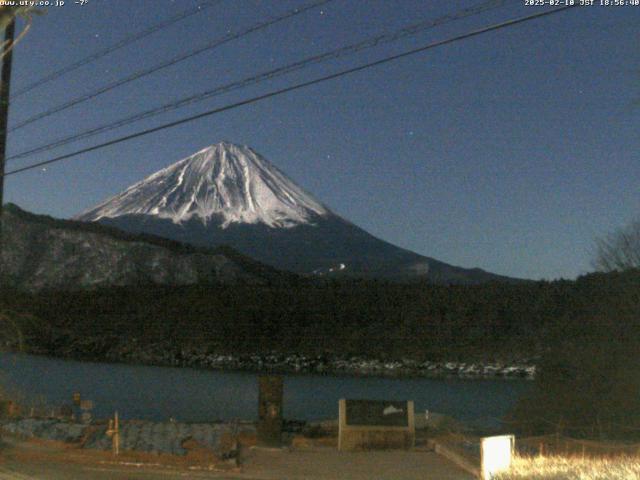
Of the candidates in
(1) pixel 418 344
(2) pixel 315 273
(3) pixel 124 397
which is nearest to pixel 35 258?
(2) pixel 315 273

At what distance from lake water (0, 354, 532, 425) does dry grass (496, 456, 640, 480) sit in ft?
60.9

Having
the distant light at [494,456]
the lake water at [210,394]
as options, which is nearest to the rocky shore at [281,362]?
the lake water at [210,394]

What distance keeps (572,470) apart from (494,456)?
1.05 meters

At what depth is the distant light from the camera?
11.0 m

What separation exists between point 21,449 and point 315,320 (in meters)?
92.4

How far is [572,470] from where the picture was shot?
10.5 meters

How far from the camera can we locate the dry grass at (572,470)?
32.1ft

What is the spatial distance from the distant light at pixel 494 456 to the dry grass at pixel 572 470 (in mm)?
144

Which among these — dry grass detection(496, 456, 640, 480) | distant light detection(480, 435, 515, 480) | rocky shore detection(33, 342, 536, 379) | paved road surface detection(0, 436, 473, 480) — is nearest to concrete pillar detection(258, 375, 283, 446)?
paved road surface detection(0, 436, 473, 480)

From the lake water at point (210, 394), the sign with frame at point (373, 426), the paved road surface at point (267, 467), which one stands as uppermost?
the sign with frame at point (373, 426)

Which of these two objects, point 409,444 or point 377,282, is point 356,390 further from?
point 377,282

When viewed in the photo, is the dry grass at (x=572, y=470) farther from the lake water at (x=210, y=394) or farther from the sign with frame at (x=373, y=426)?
the lake water at (x=210, y=394)

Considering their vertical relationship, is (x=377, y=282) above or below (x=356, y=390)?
above

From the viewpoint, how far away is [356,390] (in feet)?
198
